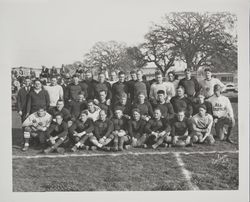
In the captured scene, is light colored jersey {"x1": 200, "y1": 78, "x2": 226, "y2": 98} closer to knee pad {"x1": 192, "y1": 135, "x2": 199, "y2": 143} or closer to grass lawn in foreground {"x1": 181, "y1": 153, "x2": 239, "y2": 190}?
knee pad {"x1": 192, "y1": 135, "x2": 199, "y2": 143}

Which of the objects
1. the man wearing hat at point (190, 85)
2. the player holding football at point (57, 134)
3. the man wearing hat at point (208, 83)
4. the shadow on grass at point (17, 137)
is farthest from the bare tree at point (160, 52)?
the shadow on grass at point (17, 137)

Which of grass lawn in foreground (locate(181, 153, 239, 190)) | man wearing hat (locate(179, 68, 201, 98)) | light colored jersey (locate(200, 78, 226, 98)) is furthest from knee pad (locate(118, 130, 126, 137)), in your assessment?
light colored jersey (locate(200, 78, 226, 98))

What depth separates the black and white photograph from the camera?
354 cm

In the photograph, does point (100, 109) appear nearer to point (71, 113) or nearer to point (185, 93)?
point (71, 113)

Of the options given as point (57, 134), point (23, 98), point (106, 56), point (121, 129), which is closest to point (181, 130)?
point (121, 129)

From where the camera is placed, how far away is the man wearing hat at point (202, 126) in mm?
3586

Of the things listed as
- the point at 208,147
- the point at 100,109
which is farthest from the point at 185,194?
the point at 100,109

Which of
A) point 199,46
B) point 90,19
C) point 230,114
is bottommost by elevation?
point 230,114

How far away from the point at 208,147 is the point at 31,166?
1.54m

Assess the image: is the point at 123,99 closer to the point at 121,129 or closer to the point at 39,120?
the point at 121,129

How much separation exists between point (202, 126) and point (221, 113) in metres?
0.20

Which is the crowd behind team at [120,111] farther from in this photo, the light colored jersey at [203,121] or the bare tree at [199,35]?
the bare tree at [199,35]

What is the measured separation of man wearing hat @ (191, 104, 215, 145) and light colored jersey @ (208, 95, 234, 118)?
7cm

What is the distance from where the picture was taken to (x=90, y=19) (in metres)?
3.55
